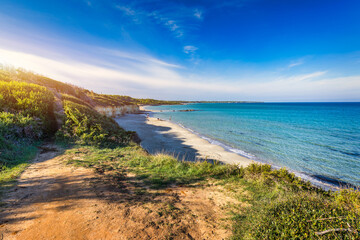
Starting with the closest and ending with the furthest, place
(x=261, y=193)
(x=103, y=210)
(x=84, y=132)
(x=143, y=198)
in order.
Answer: (x=103, y=210) → (x=143, y=198) → (x=261, y=193) → (x=84, y=132)

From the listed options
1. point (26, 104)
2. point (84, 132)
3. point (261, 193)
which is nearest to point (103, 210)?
point (261, 193)

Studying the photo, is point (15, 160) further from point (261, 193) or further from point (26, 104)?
point (261, 193)

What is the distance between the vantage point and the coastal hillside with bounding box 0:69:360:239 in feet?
11.5

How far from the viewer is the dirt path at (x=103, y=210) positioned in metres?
3.68

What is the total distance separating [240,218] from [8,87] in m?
19.6

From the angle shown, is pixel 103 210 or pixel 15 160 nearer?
pixel 103 210

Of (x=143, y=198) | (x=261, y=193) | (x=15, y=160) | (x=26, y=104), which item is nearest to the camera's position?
(x=143, y=198)

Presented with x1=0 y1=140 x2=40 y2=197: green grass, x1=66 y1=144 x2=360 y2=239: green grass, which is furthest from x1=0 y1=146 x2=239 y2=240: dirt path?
x1=66 y1=144 x2=360 y2=239: green grass

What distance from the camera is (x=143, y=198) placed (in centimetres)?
523

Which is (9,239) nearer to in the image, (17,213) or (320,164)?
(17,213)

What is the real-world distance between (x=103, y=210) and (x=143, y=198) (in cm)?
131

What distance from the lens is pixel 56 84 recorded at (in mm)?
25078

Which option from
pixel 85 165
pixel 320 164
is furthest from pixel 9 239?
pixel 320 164

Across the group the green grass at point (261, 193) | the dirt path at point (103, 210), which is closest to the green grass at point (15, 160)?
the dirt path at point (103, 210)
